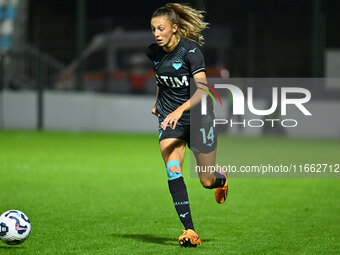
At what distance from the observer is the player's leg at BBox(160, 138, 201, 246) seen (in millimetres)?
5762

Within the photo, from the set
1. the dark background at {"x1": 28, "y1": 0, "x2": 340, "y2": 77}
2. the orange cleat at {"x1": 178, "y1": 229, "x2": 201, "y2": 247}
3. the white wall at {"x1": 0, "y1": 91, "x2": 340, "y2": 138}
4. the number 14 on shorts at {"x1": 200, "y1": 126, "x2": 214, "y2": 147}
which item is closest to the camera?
the orange cleat at {"x1": 178, "y1": 229, "x2": 201, "y2": 247}

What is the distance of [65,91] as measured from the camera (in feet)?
73.4

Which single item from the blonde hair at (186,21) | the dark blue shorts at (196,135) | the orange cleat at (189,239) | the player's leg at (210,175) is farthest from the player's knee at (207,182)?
the blonde hair at (186,21)

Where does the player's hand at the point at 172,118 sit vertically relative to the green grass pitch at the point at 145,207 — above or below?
above

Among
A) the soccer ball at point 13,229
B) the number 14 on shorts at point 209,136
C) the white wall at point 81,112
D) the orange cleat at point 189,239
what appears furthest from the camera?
the white wall at point 81,112

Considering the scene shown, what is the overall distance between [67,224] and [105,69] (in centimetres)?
1562

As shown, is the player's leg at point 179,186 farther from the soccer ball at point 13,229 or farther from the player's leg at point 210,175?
the soccer ball at point 13,229

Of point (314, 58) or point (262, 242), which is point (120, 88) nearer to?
point (314, 58)

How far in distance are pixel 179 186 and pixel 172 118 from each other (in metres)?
0.55

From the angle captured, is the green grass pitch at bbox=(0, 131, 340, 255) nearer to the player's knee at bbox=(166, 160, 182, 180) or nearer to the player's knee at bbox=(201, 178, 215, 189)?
the player's knee at bbox=(201, 178, 215, 189)

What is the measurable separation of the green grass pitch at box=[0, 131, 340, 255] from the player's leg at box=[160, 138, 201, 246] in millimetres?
100

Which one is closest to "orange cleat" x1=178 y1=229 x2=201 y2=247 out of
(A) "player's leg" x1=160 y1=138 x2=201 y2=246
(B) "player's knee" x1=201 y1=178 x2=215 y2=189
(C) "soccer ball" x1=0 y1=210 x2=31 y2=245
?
(A) "player's leg" x1=160 y1=138 x2=201 y2=246

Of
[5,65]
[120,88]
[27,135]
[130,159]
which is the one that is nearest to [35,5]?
[5,65]

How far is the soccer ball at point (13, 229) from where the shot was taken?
18.4 ft
